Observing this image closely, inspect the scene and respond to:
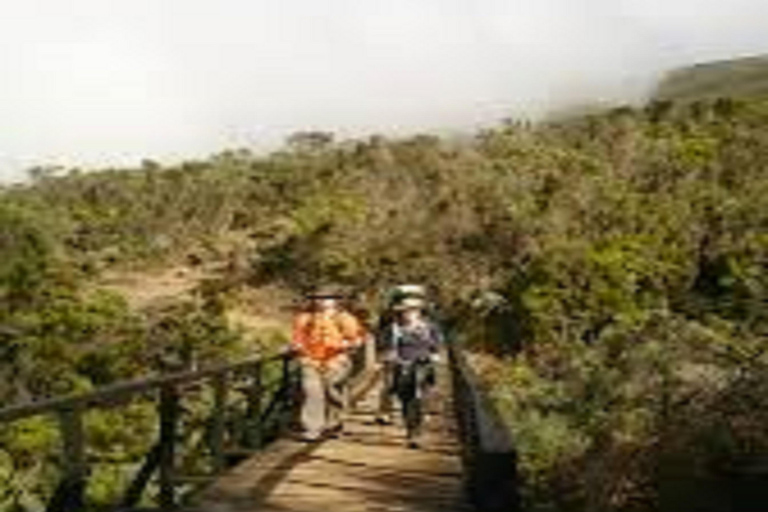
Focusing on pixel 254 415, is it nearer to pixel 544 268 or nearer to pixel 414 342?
pixel 414 342

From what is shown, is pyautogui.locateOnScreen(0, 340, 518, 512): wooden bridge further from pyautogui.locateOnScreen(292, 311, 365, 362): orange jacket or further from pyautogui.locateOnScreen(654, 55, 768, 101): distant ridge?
pyautogui.locateOnScreen(654, 55, 768, 101): distant ridge

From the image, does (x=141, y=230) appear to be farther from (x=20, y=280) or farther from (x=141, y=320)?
(x=141, y=320)

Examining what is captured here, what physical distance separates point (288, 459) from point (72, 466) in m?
6.13

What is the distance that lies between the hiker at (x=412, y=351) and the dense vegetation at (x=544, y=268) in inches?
64.0

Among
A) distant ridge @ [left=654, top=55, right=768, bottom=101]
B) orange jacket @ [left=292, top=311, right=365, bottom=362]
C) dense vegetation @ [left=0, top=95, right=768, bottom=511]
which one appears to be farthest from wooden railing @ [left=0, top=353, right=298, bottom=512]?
distant ridge @ [left=654, top=55, right=768, bottom=101]

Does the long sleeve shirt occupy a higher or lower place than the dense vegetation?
higher

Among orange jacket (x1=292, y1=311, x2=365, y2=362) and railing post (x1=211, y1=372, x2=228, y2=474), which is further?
orange jacket (x1=292, y1=311, x2=365, y2=362)

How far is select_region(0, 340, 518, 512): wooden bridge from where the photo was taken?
1009 centimetres

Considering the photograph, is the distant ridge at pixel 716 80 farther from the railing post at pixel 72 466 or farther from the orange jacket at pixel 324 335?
the railing post at pixel 72 466

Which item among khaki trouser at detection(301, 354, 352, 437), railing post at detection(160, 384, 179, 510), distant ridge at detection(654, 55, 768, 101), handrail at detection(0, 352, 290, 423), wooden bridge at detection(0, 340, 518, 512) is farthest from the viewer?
distant ridge at detection(654, 55, 768, 101)

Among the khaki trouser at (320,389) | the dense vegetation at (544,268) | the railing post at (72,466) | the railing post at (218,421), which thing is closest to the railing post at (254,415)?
the khaki trouser at (320,389)

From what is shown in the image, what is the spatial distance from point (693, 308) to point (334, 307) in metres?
19.5

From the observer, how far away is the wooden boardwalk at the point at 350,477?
44.3ft

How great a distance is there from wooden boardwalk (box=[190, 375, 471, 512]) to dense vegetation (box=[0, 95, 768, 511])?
1505mm
